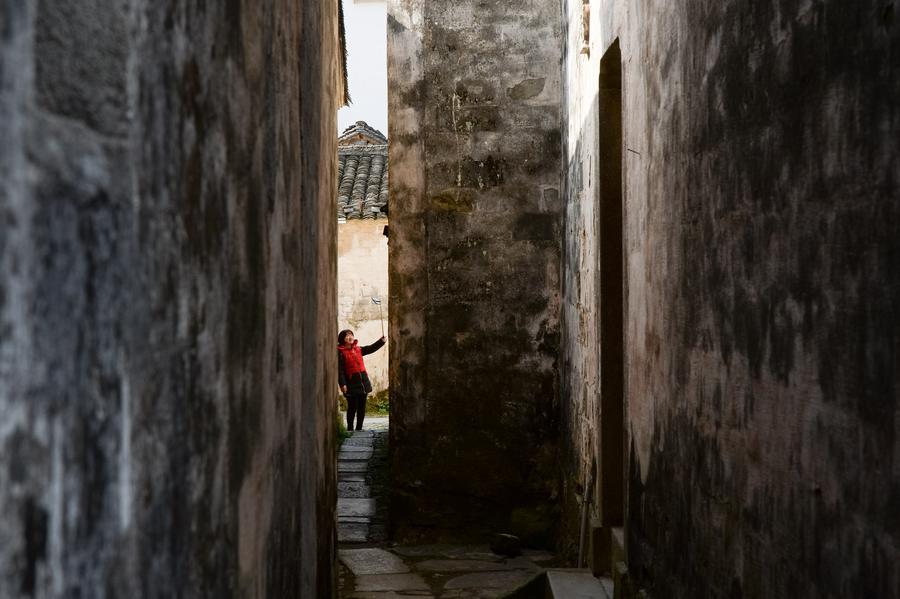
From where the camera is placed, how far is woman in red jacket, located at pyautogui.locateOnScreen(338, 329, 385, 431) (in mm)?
10594

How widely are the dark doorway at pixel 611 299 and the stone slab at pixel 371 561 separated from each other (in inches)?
67.6

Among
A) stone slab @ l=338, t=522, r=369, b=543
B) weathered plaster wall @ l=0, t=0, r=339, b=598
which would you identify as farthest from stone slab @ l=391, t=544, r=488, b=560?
weathered plaster wall @ l=0, t=0, r=339, b=598

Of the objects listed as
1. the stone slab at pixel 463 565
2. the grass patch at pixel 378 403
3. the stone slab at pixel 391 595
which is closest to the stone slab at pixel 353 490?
the stone slab at pixel 463 565

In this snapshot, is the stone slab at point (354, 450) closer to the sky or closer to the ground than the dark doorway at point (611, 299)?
closer to the ground

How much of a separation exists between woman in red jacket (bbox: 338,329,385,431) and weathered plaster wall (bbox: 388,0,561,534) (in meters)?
3.91

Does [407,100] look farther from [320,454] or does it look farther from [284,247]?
[284,247]

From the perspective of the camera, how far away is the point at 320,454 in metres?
3.56

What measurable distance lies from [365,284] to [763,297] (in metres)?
12.6

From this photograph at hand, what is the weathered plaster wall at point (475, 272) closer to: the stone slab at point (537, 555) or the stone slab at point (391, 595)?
the stone slab at point (537, 555)

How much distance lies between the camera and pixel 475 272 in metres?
6.67

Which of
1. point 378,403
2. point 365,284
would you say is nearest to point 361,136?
point 365,284

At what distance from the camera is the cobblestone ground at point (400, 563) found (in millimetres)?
5270

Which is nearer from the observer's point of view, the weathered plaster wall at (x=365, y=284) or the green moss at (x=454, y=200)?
the green moss at (x=454, y=200)

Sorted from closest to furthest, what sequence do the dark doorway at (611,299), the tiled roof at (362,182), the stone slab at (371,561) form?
the dark doorway at (611,299) → the stone slab at (371,561) → the tiled roof at (362,182)
